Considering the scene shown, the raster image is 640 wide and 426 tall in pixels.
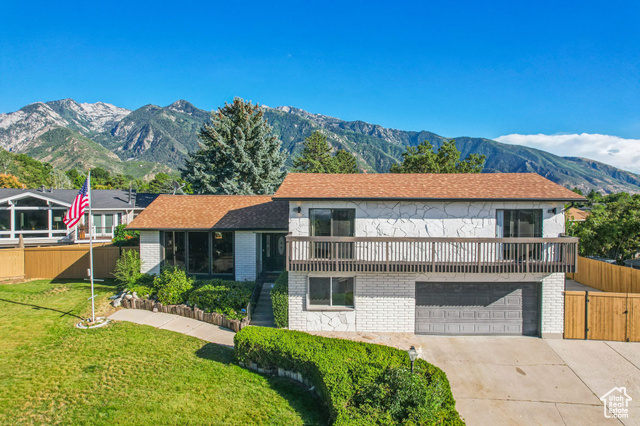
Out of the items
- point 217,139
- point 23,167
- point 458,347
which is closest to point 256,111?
point 217,139

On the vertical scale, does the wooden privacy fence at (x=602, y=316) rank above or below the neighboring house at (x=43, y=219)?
below

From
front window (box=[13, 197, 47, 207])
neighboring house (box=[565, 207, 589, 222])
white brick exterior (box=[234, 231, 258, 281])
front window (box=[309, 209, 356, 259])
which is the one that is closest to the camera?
front window (box=[309, 209, 356, 259])

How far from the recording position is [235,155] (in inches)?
1140

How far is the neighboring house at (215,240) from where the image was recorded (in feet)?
50.4

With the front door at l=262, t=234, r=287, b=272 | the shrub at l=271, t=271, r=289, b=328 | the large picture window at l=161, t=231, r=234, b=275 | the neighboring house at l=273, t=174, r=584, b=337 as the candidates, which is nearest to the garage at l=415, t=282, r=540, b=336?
the neighboring house at l=273, t=174, r=584, b=337

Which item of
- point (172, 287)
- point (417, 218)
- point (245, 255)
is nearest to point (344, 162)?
point (245, 255)

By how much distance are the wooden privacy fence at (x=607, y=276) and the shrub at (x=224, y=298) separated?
51.1ft

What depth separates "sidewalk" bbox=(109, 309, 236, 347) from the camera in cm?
1134

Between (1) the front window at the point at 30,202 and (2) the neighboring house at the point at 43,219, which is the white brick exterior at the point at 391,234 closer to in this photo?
(2) the neighboring house at the point at 43,219

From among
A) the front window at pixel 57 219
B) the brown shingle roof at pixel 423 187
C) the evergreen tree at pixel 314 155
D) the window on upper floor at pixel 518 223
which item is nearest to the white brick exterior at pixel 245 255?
the brown shingle roof at pixel 423 187

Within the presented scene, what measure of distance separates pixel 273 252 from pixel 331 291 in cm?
514

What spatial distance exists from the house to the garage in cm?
4

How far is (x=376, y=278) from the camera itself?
1185cm

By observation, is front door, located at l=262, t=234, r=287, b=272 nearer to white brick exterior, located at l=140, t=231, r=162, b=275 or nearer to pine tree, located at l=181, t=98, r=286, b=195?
white brick exterior, located at l=140, t=231, r=162, b=275
